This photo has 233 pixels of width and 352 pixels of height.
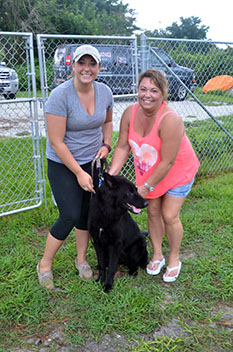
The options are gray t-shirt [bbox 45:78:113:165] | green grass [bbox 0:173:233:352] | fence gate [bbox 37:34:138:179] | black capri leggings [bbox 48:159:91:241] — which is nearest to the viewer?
green grass [bbox 0:173:233:352]

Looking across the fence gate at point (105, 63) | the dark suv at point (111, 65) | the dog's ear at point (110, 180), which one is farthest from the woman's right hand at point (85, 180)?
the dark suv at point (111, 65)

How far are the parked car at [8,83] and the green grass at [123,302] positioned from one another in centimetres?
146

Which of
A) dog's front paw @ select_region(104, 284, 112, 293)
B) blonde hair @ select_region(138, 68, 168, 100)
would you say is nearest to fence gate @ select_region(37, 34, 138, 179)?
blonde hair @ select_region(138, 68, 168, 100)

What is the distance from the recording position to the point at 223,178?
5.25 metres

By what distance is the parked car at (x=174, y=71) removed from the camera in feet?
14.6

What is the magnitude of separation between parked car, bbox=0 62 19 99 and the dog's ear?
6.06ft

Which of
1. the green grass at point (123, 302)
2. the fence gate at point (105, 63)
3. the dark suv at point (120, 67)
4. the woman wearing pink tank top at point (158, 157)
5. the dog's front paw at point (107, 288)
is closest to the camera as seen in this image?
the green grass at point (123, 302)

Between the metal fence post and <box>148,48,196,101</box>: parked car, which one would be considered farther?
<box>148,48,196,101</box>: parked car

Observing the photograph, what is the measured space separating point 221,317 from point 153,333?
530 mm

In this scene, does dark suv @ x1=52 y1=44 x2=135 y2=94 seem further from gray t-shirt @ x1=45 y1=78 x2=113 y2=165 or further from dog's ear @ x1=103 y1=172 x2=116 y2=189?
dog's ear @ x1=103 y1=172 x2=116 y2=189

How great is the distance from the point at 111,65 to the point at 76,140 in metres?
2.82

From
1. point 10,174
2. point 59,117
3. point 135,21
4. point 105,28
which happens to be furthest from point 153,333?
point 135,21

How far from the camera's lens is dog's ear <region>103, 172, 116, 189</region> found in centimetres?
240

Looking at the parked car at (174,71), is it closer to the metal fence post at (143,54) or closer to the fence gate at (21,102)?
the metal fence post at (143,54)
